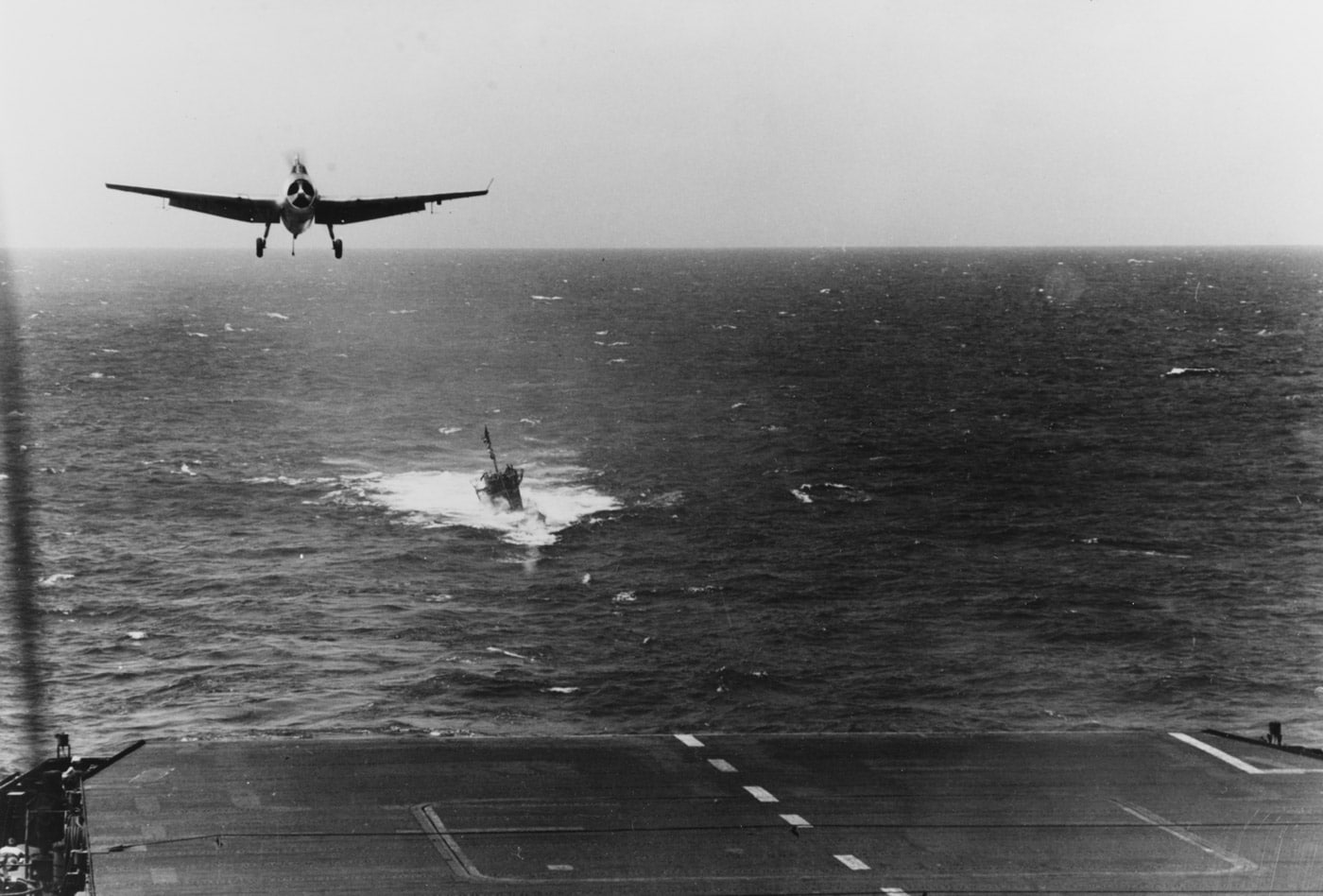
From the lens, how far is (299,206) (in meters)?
37.6

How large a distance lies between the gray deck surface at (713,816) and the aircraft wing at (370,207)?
18.3 meters

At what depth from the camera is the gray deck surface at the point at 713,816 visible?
3528 centimetres

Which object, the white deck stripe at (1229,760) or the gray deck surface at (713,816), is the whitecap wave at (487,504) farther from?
the white deck stripe at (1229,760)

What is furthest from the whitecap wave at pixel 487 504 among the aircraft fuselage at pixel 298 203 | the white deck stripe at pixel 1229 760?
the aircraft fuselage at pixel 298 203

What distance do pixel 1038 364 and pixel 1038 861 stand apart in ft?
468

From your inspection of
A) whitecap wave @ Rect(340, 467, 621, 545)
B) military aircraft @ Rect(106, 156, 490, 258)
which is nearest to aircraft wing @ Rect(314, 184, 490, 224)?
military aircraft @ Rect(106, 156, 490, 258)

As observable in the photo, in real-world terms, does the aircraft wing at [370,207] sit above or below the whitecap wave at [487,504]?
above

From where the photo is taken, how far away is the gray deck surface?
35281 mm

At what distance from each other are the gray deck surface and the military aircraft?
54.9ft

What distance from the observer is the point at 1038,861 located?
3681 centimetres

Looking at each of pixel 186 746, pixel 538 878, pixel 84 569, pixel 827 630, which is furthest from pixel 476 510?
pixel 538 878

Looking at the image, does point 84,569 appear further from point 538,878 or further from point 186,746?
point 538,878

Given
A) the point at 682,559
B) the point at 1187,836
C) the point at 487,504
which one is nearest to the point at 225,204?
the point at 1187,836

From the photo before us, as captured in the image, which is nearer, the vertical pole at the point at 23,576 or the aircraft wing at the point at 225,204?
the aircraft wing at the point at 225,204
